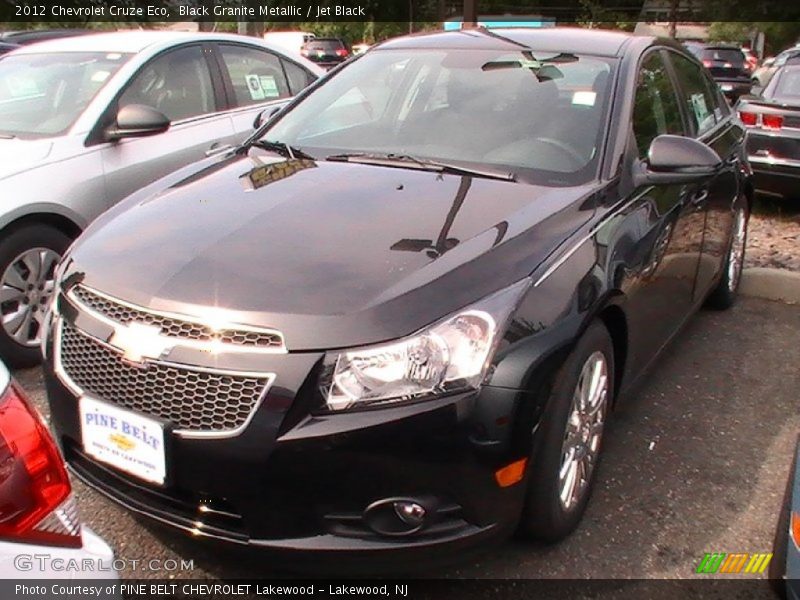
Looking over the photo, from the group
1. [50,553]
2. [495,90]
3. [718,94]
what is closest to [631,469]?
[495,90]

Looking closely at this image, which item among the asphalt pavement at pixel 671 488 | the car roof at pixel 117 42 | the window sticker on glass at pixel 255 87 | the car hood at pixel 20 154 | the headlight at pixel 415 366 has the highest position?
the car roof at pixel 117 42

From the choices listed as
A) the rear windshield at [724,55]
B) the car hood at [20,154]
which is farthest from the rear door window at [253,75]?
the rear windshield at [724,55]

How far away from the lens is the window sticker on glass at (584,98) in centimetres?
331

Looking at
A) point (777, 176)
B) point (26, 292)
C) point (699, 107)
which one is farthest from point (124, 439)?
point (777, 176)

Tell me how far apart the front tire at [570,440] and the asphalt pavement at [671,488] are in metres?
0.13

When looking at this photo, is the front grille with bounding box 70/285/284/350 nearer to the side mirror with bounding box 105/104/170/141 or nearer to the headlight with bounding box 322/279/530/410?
the headlight with bounding box 322/279/530/410

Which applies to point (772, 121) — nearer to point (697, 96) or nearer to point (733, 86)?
point (697, 96)

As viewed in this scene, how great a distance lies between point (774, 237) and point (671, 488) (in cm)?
407

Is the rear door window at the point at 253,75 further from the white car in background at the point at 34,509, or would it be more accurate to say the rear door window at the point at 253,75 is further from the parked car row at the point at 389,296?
the white car in background at the point at 34,509

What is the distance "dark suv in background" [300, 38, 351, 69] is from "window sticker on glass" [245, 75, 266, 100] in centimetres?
2170

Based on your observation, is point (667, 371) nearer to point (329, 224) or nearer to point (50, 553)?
point (329, 224)

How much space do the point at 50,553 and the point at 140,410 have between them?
73 cm

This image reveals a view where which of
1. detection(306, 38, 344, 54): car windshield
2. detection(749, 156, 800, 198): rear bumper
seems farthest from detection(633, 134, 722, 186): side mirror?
detection(306, 38, 344, 54): car windshield

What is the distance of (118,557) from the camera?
8.58ft
